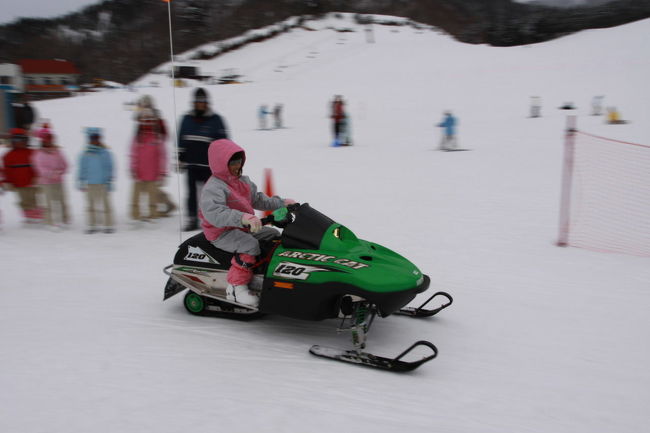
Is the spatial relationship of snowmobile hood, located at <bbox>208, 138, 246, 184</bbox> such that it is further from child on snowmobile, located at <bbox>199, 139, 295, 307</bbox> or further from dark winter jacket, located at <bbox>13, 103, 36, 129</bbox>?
dark winter jacket, located at <bbox>13, 103, 36, 129</bbox>

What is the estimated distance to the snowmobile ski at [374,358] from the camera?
377 cm

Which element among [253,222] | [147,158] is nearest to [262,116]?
[147,158]

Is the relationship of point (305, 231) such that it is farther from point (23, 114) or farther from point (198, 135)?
point (23, 114)

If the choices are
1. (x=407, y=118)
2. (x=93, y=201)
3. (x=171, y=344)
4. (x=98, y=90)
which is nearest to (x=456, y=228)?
(x=171, y=344)

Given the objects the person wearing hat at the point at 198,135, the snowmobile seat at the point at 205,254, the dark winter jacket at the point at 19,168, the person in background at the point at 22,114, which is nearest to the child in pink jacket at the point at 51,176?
the dark winter jacket at the point at 19,168

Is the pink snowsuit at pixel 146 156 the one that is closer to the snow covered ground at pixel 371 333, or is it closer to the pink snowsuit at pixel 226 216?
the snow covered ground at pixel 371 333

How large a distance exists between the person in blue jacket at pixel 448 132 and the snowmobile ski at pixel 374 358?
1279cm

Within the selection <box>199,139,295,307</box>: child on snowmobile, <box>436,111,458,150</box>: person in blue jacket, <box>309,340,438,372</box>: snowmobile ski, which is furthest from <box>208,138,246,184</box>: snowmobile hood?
<box>436,111,458,150</box>: person in blue jacket

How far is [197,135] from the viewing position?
7.55 metres

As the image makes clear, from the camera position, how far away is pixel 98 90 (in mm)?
39125

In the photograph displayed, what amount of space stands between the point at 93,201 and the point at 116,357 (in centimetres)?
437

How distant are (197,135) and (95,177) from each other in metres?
1.72

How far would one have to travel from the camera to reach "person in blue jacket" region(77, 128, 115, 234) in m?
7.59

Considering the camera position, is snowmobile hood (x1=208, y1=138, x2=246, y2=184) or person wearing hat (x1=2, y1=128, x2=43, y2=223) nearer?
snowmobile hood (x1=208, y1=138, x2=246, y2=184)
